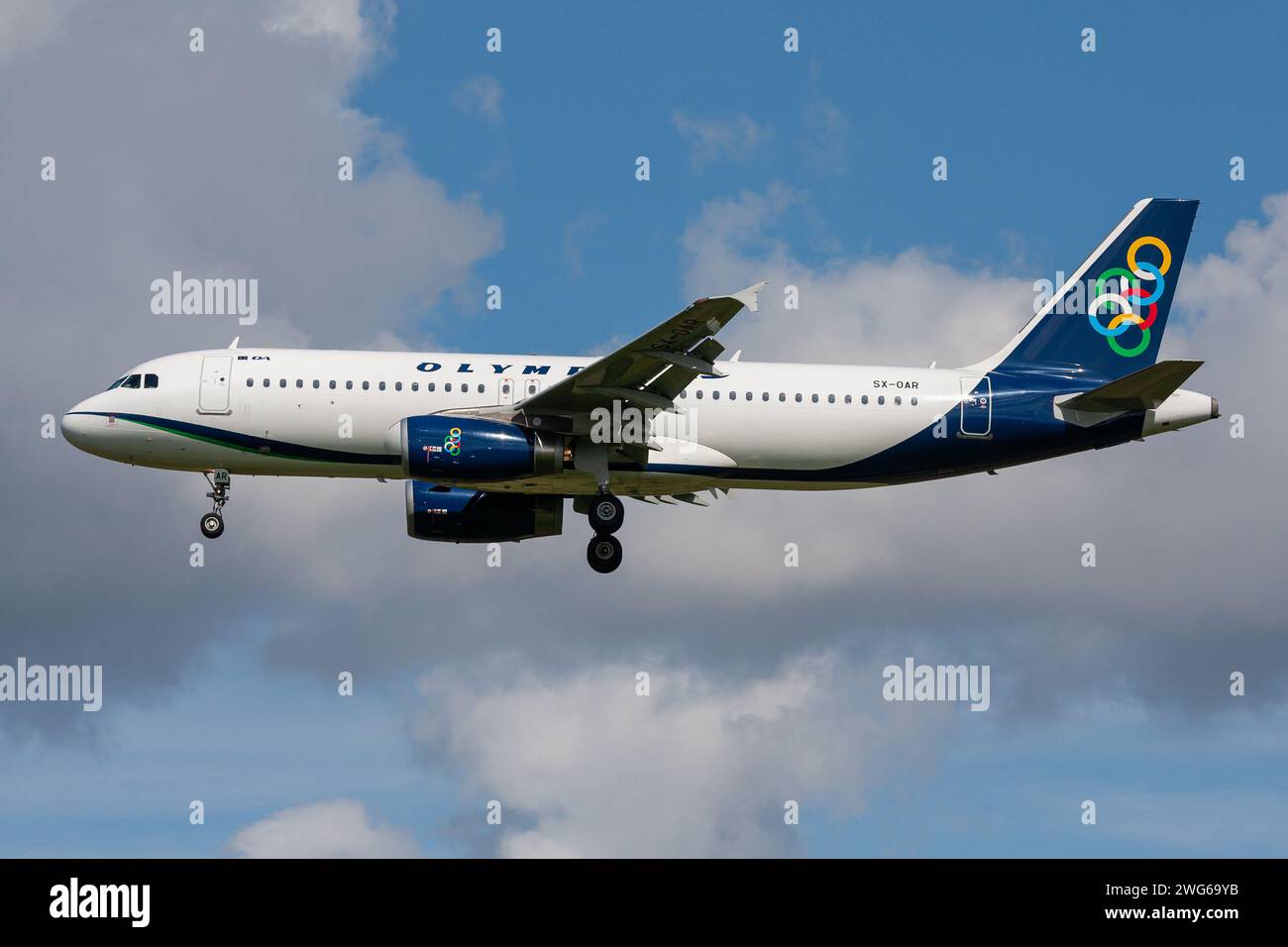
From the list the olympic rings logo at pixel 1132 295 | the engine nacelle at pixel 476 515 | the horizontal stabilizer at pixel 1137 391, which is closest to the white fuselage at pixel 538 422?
the horizontal stabilizer at pixel 1137 391

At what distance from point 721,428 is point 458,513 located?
753 cm

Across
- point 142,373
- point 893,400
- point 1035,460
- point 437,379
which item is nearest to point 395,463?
point 437,379

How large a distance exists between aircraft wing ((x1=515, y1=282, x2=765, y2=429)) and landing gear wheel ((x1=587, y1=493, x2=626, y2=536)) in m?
2.45

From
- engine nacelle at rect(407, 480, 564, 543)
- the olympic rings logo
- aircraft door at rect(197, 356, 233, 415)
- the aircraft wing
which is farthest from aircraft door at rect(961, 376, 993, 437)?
aircraft door at rect(197, 356, 233, 415)

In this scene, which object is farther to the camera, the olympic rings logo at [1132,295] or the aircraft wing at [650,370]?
the olympic rings logo at [1132,295]

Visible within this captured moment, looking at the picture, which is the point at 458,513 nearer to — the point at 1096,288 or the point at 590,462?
the point at 590,462

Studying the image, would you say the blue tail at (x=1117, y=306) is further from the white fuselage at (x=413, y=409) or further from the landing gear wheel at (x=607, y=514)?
the landing gear wheel at (x=607, y=514)

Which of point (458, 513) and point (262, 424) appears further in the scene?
point (458, 513)

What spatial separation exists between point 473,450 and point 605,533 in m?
4.76

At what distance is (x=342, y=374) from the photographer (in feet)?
140

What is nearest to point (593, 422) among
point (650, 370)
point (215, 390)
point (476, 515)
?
point (650, 370)

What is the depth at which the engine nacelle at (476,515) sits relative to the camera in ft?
150

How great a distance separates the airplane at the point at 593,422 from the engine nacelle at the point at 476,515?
5 cm

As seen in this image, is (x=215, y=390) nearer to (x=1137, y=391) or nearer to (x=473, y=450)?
(x=473, y=450)
